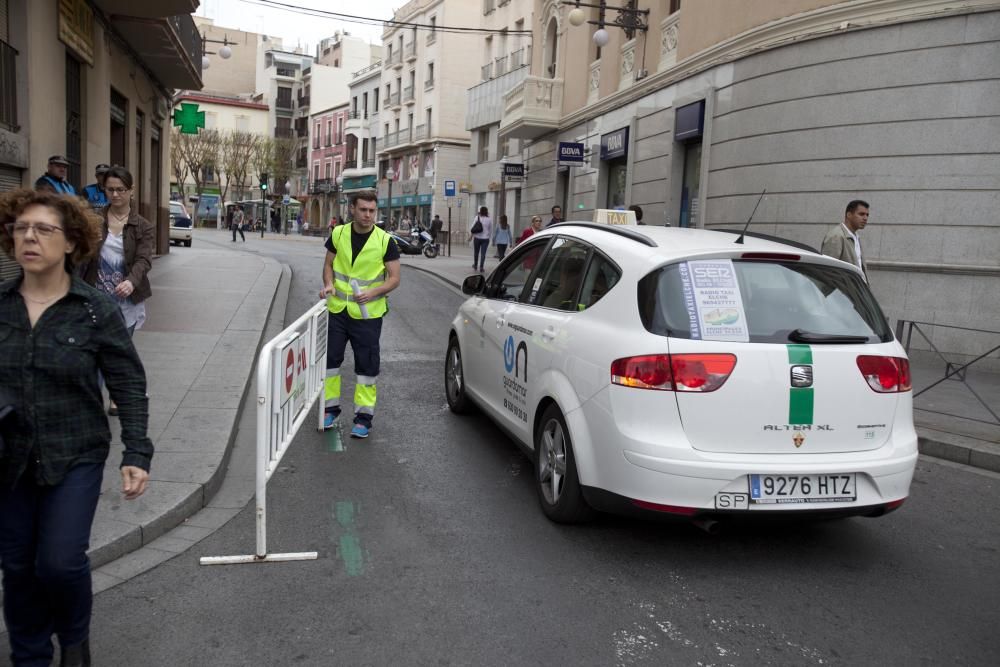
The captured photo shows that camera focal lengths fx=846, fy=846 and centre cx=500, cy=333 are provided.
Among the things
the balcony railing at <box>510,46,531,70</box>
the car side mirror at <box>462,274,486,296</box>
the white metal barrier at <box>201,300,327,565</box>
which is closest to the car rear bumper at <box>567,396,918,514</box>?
the white metal barrier at <box>201,300,327,565</box>

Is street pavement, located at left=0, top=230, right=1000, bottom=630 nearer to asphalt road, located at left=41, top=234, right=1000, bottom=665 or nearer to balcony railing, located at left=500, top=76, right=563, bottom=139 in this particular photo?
asphalt road, located at left=41, top=234, right=1000, bottom=665

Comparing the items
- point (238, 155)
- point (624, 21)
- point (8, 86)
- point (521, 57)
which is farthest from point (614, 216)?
point (238, 155)

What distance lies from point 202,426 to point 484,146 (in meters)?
37.4

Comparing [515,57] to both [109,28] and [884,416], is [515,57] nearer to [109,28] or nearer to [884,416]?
[109,28]

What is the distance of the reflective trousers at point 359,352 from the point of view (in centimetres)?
620

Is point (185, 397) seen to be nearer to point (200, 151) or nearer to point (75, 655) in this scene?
point (75, 655)

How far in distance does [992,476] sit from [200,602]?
18.5ft

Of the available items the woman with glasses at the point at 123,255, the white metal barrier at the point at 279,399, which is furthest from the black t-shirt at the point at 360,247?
the woman with glasses at the point at 123,255

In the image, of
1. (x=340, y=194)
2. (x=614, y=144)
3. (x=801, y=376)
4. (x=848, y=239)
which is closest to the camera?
(x=801, y=376)

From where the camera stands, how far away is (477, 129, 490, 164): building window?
41531 mm

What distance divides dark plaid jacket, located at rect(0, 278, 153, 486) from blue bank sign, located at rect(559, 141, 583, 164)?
1972 centimetres

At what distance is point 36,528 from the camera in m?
2.71

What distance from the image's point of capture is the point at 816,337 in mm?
4090

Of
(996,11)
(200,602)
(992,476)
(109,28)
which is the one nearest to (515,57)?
(109,28)
